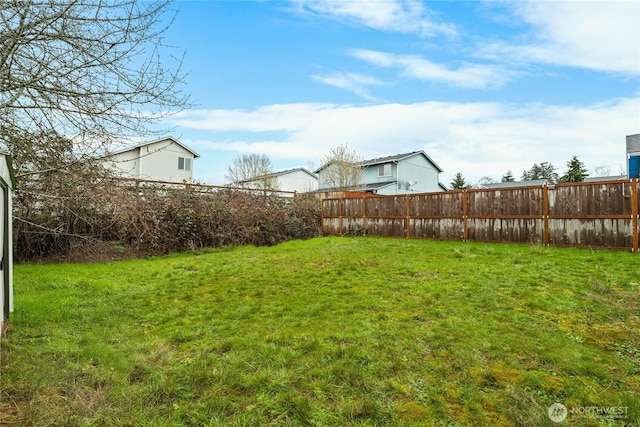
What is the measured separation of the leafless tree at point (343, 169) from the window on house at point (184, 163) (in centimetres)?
1048

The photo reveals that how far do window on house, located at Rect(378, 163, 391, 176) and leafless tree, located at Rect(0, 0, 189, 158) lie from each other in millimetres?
22208

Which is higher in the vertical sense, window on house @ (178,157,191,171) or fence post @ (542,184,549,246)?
window on house @ (178,157,191,171)

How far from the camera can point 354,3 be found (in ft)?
24.5

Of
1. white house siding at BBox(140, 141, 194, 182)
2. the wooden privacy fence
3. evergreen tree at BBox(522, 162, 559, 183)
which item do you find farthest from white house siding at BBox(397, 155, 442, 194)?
evergreen tree at BBox(522, 162, 559, 183)

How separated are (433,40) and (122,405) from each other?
10.6 meters

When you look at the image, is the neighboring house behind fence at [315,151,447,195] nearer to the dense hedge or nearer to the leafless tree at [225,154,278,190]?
the leafless tree at [225,154,278,190]

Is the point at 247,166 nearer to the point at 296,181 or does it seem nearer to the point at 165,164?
the point at 296,181

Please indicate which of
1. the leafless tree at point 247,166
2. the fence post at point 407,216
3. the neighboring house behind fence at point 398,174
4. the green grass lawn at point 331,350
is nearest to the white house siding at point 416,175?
the neighboring house behind fence at point 398,174

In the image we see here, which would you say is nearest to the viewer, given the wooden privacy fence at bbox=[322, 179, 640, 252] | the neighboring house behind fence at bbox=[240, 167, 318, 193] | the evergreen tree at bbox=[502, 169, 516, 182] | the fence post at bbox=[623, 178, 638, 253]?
the fence post at bbox=[623, 178, 638, 253]

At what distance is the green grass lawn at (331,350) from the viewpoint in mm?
2018

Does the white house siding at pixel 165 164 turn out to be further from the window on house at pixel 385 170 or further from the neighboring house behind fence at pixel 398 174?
the window on house at pixel 385 170

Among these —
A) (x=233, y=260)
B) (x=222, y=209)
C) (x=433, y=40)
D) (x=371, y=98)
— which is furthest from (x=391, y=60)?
(x=233, y=260)

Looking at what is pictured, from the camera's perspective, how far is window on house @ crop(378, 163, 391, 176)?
24.8m

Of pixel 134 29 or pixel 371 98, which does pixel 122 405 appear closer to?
pixel 134 29
